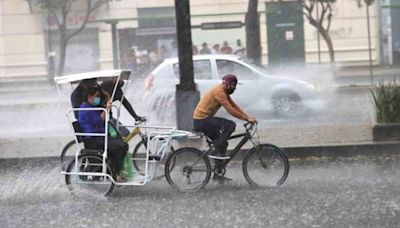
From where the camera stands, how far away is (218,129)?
8.48 m

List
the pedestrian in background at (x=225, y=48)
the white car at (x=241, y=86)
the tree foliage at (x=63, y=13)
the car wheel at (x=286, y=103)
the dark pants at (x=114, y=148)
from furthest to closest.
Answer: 1. the tree foliage at (x=63, y=13)
2. the pedestrian in background at (x=225, y=48)
3. the car wheel at (x=286, y=103)
4. the white car at (x=241, y=86)
5. the dark pants at (x=114, y=148)

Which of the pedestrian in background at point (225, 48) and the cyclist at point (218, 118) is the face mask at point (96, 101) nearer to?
the cyclist at point (218, 118)

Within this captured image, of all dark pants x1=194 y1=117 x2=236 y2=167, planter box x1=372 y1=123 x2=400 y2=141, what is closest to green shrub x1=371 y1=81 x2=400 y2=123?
planter box x1=372 y1=123 x2=400 y2=141

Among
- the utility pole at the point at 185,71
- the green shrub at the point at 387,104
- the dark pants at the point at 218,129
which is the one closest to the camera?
the dark pants at the point at 218,129

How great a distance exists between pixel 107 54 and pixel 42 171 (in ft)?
33.0

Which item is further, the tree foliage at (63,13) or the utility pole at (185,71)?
the tree foliage at (63,13)

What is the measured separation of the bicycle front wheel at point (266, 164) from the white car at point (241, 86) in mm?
5776

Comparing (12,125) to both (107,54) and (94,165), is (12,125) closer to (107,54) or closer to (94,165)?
(107,54)

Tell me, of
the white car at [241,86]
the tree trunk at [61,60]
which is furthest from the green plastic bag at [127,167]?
the tree trunk at [61,60]

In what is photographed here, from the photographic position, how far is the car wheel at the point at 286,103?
48.6 ft

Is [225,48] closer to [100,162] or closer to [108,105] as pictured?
[108,105]

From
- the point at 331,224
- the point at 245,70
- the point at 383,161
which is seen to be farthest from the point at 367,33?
the point at 331,224

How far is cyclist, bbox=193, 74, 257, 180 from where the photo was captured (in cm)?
838

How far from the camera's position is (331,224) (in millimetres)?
6656
